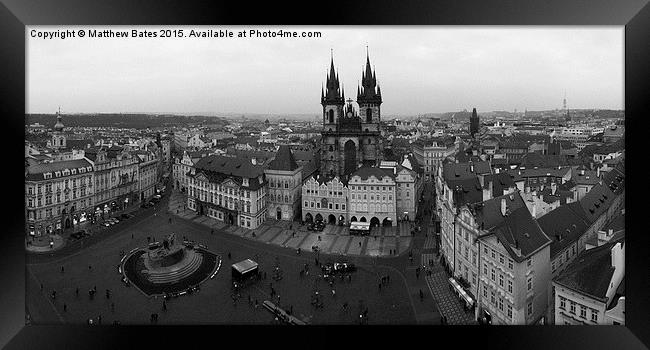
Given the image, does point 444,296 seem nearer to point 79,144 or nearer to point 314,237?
point 314,237

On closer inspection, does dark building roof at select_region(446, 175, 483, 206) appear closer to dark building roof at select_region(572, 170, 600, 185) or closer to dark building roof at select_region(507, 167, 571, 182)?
dark building roof at select_region(507, 167, 571, 182)

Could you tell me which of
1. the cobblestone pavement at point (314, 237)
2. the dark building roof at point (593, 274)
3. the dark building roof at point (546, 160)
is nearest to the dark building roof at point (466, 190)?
the dark building roof at point (546, 160)

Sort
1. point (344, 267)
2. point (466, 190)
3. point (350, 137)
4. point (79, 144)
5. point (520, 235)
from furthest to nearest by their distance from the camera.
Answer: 1. point (350, 137)
2. point (466, 190)
3. point (344, 267)
4. point (79, 144)
5. point (520, 235)

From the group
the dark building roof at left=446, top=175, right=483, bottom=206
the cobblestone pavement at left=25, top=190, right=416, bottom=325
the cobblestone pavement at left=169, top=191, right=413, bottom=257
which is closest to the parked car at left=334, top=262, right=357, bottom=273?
the cobblestone pavement at left=25, top=190, right=416, bottom=325

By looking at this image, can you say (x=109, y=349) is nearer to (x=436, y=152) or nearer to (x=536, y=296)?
(x=536, y=296)

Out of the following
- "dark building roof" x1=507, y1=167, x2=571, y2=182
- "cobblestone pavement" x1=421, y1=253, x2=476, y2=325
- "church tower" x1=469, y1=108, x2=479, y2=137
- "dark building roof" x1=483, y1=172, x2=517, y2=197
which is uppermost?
"church tower" x1=469, y1=108, x2=479, y2=137

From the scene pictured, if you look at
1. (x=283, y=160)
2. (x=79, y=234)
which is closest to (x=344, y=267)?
(x=283, y=160)
